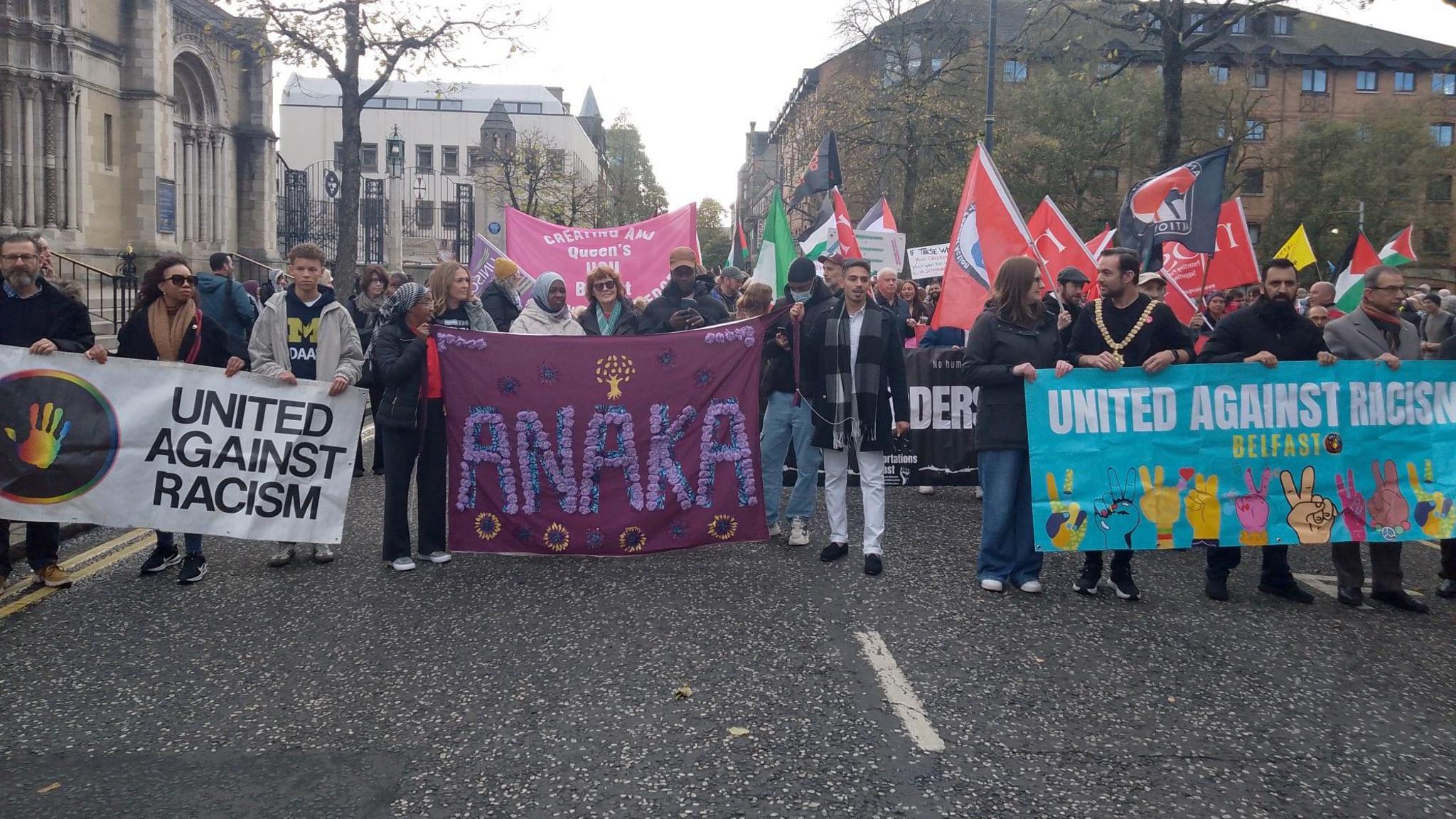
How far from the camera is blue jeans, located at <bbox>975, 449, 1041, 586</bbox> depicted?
21.3 ft

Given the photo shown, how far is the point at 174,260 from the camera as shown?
263 inches

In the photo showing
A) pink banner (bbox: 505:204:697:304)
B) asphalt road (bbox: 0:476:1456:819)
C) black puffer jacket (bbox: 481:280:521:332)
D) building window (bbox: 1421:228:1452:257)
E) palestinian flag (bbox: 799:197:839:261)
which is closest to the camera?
asphalt road (bbox: 0:476:1456:819)

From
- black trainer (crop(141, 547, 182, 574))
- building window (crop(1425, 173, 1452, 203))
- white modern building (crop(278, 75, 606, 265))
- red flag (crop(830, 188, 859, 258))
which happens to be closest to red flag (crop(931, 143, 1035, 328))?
red flag (crop(830, 188, 859, 258))

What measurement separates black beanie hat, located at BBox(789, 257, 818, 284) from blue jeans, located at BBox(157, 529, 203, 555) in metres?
4.04

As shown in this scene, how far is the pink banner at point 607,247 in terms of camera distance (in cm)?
1486

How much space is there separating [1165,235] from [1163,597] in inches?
162

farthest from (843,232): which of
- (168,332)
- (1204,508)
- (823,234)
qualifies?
(168,332)

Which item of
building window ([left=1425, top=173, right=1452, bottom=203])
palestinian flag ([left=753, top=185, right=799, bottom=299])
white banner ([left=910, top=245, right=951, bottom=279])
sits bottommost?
palestinian flag ([left=753, top=185, right=799, bottom=299])

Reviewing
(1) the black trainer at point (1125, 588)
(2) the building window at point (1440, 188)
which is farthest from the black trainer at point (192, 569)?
(2) the building window at point (1440, 188)

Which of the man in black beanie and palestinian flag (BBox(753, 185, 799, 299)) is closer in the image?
the man in black beanie

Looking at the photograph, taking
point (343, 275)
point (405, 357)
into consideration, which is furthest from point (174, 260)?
Answer: point (343, 275)

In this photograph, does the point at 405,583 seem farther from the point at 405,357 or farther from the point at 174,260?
the point at 174,260

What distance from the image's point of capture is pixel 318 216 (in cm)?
3734

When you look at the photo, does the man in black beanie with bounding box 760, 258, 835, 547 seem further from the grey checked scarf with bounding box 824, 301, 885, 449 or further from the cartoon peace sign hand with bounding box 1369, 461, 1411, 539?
the cartoon peace sign hand with bounding box 1369, 461, 1411, 539
